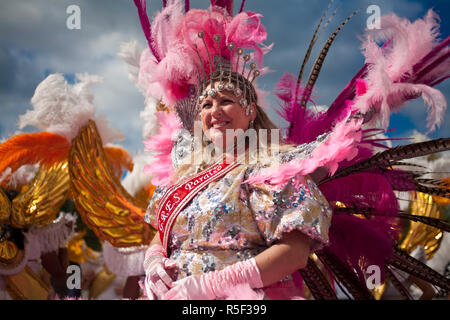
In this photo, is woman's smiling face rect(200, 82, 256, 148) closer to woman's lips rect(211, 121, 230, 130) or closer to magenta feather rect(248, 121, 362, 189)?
woman's lips rect(211, 121, 230, 130)

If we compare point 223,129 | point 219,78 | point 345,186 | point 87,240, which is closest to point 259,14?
point 219,78

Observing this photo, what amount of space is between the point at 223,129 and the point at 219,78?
0.26 m

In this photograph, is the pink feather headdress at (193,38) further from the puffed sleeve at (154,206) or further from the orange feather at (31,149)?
the orange feather at (31,149)

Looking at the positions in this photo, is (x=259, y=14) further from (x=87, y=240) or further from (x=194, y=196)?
(x=87, y=240)

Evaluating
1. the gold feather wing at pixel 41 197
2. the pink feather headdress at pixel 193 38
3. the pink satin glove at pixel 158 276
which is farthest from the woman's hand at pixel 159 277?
the gold feather wing at pixel 41 197

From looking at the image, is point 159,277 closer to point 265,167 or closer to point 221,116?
point 265,167

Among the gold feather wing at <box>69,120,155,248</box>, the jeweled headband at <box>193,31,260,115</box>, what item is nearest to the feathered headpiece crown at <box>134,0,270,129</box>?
the jeweled headband at <box>193,31,260,115</box>

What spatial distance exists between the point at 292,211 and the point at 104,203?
98.4 inches

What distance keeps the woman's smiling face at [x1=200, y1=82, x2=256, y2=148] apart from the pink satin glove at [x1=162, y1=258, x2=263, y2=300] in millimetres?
598

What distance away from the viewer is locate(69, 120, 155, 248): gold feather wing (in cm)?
356

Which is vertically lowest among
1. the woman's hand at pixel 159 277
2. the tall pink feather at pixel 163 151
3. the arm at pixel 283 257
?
the woman's hand at pixel 159 277

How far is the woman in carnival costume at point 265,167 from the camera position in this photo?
150cm

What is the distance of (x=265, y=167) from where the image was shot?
167 cm
